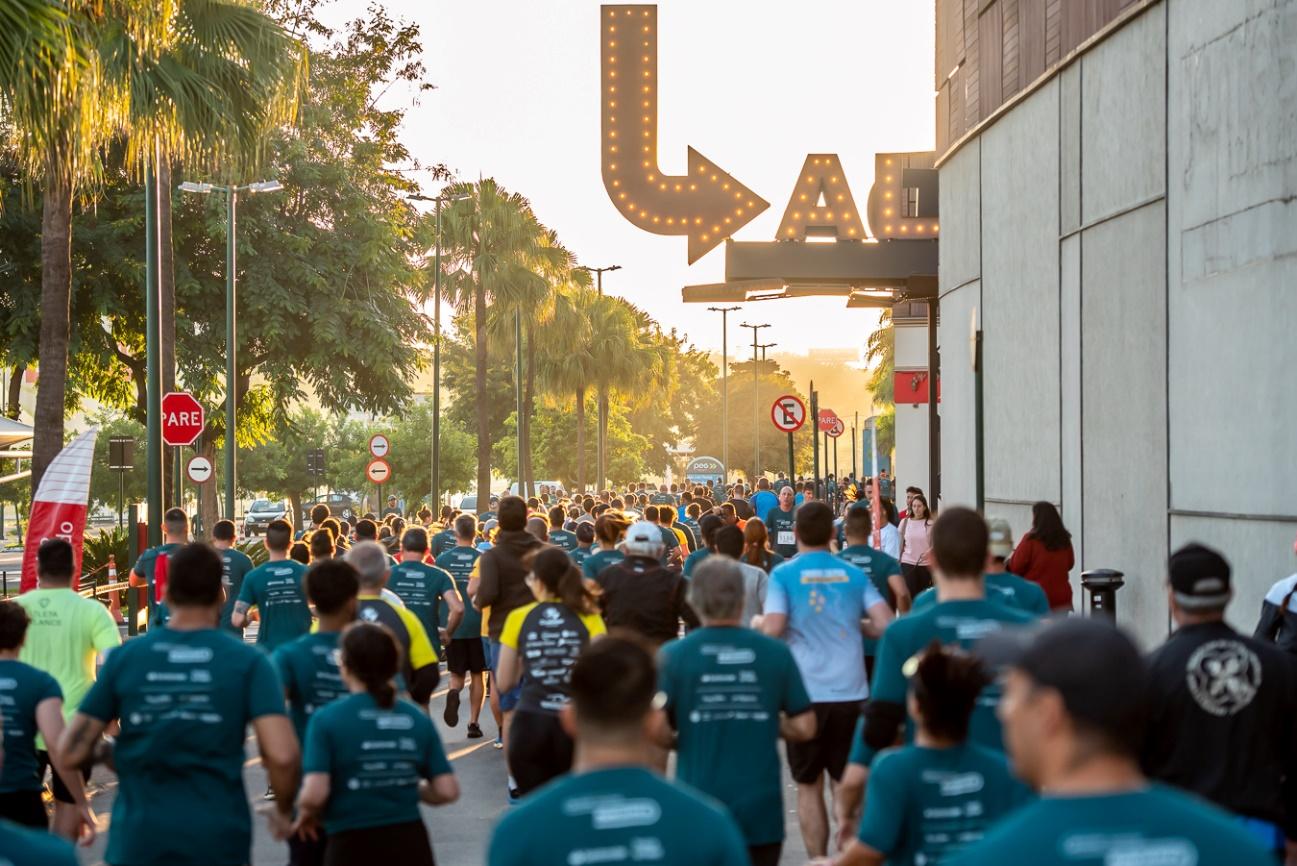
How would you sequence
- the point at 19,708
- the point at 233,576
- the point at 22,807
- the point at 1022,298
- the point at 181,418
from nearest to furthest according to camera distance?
the point at 19,708
the point at 22,807
the point at 233,576
the point at 1022,298
the point at 181,418

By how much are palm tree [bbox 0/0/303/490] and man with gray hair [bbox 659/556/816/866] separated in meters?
8.76

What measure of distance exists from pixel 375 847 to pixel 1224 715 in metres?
2.81

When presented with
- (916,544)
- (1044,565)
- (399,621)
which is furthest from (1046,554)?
(916,544)

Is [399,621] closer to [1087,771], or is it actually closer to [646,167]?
[1087,771]

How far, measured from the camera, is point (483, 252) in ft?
168

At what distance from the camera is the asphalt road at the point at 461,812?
9.62 metres

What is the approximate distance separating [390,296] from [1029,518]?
77.8 ft

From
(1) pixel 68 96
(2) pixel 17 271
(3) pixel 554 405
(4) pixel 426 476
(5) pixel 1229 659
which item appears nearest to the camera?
(5) pixel 1229 659

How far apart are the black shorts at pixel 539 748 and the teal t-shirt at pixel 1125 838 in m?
5.34

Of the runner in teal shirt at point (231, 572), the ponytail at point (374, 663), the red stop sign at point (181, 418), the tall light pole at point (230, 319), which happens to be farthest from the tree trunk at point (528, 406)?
the ponytail at point (374, 663)

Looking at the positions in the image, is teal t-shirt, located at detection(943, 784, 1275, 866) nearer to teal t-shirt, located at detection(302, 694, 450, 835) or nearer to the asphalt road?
teal t-shirt, located at detection(302, 694, 450, 835)

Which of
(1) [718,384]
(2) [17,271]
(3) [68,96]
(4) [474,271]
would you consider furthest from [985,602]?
(1) [718,384]

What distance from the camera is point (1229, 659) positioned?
5.61 m

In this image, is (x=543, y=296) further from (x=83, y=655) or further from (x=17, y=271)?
(x=83, y=655)
